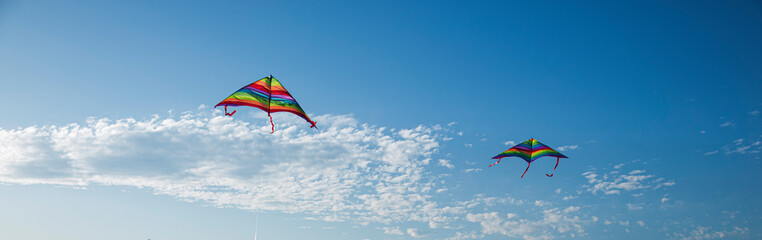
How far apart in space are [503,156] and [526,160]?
8.12 ft

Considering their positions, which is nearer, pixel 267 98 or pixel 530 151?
pixel 267 98

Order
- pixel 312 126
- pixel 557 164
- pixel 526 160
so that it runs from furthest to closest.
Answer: pixel 526 160, pixel 557 164, pixel 312 126

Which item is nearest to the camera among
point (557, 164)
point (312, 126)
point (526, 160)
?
point (312, 126)

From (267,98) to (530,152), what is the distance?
23.4 metres

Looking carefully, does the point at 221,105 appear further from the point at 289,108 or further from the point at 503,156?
the point at 503,156

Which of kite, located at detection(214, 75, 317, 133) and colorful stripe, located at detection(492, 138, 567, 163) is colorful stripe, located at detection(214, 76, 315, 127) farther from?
colorful stripe, located at detection(492, 138, 567, 163)

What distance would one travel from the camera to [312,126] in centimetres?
2158

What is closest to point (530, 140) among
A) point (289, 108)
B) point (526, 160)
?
point (526, 160)

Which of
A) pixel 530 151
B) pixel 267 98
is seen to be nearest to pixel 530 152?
pixel 530 151

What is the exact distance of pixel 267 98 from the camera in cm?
2409

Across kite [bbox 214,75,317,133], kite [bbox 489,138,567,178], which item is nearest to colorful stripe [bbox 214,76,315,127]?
kite [bbox 214,75,317,133]

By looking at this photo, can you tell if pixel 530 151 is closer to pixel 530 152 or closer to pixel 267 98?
pixel 530 152

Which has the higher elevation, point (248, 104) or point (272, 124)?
point (248, 104)

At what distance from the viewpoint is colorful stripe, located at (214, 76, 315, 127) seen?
77.1ft
